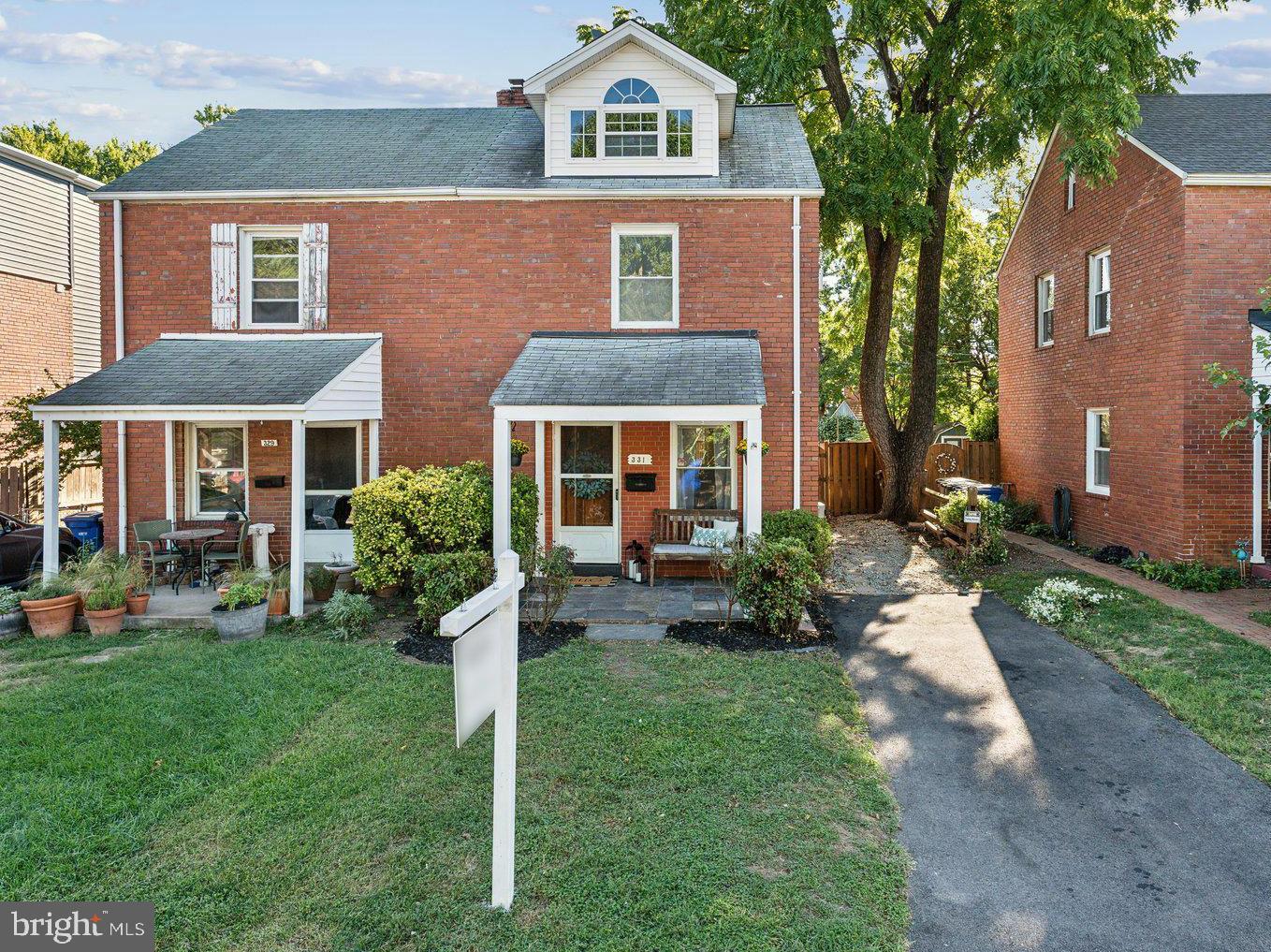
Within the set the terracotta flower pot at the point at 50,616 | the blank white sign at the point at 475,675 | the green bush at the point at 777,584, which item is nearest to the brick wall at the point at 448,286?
the terracotta flower pot at the point at 50,616

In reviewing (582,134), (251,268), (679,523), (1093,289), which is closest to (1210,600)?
(1093,289)

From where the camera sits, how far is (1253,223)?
10.7m

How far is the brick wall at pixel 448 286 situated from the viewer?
36.8 feet

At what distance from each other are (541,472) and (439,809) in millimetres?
7280

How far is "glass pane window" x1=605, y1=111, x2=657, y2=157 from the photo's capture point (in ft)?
38.1

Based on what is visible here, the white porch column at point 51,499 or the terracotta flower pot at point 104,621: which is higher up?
the white porch column at point 51,499

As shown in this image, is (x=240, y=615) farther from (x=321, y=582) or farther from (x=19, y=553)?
(x=19, y=553)

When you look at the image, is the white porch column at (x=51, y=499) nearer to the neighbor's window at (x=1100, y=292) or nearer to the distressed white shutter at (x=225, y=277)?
the distressed white shutter at (x=225, y=277)

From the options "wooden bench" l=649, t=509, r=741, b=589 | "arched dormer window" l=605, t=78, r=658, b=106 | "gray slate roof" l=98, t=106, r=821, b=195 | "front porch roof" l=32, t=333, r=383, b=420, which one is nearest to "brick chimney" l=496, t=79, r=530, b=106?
"gray slate roof" l=98, t=106, r=821, b=195

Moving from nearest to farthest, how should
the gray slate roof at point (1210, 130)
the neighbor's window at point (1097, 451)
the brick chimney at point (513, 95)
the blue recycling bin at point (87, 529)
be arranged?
the gray slate roof at point (1210, 130), the blue recycling bin at point (87, 529), the neighbor's window at point (1097, 451), the brick chimney at point (513, 95)

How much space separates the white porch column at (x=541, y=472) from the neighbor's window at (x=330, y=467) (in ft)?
9.38

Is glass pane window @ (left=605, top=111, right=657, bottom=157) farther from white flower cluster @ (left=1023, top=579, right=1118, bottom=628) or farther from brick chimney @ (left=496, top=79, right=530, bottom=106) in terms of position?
white flower cluster @ (left=1023, top=579, right=1118, bottom=628)

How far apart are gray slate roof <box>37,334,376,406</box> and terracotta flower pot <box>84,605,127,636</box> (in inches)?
106

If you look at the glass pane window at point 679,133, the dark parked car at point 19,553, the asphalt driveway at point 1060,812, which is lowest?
the asphalt driveway at point 1060,812
